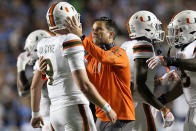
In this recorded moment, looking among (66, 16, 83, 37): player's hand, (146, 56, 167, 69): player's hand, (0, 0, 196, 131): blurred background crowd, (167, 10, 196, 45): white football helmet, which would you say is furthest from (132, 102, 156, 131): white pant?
(0, 0, 196, 131): blurred background crowd

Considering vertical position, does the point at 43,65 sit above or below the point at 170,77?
above

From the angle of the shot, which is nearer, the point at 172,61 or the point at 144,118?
the point at 172,61

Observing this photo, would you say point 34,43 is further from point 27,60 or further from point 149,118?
point 149,118

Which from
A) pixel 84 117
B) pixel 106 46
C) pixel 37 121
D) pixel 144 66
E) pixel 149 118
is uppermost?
pixel 106 46

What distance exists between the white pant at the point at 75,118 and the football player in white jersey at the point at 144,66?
1114 mm

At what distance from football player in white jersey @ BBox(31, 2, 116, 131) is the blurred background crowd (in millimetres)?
4325

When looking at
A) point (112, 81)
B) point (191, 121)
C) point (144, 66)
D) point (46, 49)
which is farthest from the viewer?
point (144, 66)

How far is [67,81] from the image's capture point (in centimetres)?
370

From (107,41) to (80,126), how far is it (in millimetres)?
1237

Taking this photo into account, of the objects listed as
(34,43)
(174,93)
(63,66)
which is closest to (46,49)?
(63,66)

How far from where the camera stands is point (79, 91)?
3.71 metres

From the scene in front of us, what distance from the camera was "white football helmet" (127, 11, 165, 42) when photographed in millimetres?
4988

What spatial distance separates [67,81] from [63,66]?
145 mm

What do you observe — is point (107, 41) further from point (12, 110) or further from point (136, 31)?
point (12, 110)
